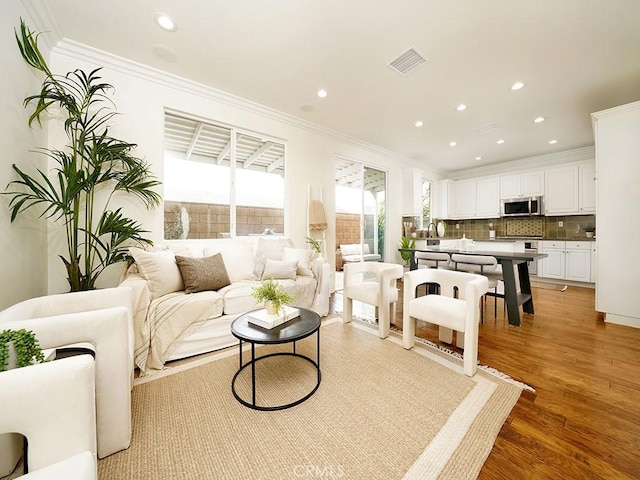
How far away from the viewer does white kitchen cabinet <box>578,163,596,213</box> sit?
191 inches

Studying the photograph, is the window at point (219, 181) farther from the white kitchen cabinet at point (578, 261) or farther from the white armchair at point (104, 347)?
the white kitchen cabinet at point (578, 261)

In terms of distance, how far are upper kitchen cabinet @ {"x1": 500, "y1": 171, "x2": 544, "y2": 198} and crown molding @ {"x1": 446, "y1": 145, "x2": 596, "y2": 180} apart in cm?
22

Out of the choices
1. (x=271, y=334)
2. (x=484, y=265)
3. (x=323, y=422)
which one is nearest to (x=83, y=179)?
(x=271, y=334)

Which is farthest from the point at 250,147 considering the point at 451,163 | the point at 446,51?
the point at 451,163

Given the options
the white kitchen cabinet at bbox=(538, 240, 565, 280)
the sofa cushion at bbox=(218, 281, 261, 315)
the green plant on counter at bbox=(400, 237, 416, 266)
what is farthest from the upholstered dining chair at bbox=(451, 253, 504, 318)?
the white kitchen cabinet at bbox=(538, 240, 565, 280)

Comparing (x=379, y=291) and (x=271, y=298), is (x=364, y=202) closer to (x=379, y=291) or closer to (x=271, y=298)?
(x=379, y=291)

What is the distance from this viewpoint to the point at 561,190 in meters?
5.21

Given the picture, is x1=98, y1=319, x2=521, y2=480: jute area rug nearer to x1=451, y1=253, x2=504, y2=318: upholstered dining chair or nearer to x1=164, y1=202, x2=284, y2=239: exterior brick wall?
x1=451, y1=253, x2=504, y2=318: upholstered dining chair

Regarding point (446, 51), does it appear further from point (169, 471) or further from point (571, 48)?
point (169, 471)

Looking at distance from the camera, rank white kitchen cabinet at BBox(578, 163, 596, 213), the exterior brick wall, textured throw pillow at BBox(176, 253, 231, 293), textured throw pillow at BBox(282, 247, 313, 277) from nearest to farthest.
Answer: textured throw pillow at BBox(176, 253, 231, 293) → the exterior brick wall → textured throw pillow at BBox(282, 247, 313, 277) → white kitchen cabinet at BBox(578, 163, 596, 213)

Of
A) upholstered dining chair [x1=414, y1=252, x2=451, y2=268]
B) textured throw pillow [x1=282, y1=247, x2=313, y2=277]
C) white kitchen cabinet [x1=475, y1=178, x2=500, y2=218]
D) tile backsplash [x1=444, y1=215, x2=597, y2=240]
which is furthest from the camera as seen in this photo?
white kitchen cabinet [x1=475, y1=178, x2=500, y2=218]

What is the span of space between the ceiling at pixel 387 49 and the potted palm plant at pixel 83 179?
0.51 metres

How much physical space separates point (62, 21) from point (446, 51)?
11.1 feet

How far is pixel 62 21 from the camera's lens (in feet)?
6.84
